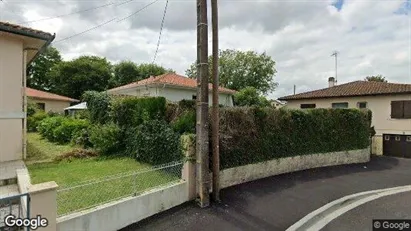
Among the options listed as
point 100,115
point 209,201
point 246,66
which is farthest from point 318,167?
point 246,66

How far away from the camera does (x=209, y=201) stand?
7.79m

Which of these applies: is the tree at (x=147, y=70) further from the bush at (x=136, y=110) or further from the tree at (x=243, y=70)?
the bush at (x=136, y=110)

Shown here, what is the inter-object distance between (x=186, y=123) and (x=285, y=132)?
5219 mm

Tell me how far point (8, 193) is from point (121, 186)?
2605 millimetres

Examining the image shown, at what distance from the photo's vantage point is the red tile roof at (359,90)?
65.1ft

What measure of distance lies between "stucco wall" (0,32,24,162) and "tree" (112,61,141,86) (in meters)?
35.3

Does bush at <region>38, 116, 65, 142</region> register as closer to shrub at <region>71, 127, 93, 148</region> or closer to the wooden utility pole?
shrub at <region>71, 127, 93, 148</region>

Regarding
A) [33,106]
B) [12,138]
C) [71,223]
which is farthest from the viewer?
[33,106]

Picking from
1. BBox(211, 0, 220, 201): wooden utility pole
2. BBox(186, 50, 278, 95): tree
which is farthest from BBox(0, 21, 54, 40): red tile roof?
BBox(186, 50, 278, 95): tree

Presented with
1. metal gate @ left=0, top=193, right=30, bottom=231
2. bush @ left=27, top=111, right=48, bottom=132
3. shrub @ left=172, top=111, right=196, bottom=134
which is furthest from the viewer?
bush @ left=27, top=111, right=48, bottom=132

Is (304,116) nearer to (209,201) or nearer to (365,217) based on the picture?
(365,217)

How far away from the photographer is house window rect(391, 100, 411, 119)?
62.1 feet

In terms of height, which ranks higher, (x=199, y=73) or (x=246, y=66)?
(x=246, y=66)

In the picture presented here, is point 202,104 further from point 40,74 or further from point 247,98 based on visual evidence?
point 40,74
